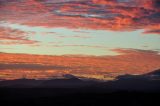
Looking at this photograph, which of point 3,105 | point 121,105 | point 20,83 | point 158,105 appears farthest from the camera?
point 20,83

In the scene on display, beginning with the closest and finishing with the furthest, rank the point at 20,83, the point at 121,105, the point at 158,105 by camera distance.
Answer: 1. the point at 158,105
2. the point at 121,105
3. the point at 20,83

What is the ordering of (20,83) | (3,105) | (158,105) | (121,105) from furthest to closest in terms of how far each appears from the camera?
(20,83) < (121,105) < (158,105) < (3,105)

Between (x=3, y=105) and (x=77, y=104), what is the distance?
14.6 metres

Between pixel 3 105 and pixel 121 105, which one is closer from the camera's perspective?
pixel 3 105

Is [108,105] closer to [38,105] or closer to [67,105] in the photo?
[67,105]

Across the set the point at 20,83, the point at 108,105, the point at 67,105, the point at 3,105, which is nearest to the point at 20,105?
the point at 3,105

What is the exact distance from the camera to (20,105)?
69562 millimetres

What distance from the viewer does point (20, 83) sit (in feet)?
650

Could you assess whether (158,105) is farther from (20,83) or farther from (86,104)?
(20,83)

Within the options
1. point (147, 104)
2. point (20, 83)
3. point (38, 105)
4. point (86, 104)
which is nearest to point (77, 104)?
point (86, 104)

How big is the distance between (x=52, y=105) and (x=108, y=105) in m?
10.1

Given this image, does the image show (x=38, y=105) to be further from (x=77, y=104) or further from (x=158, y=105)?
(x=158, y=105)

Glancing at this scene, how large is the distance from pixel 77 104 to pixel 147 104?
41.6ft

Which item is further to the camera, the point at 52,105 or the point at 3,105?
the point at 52,105
